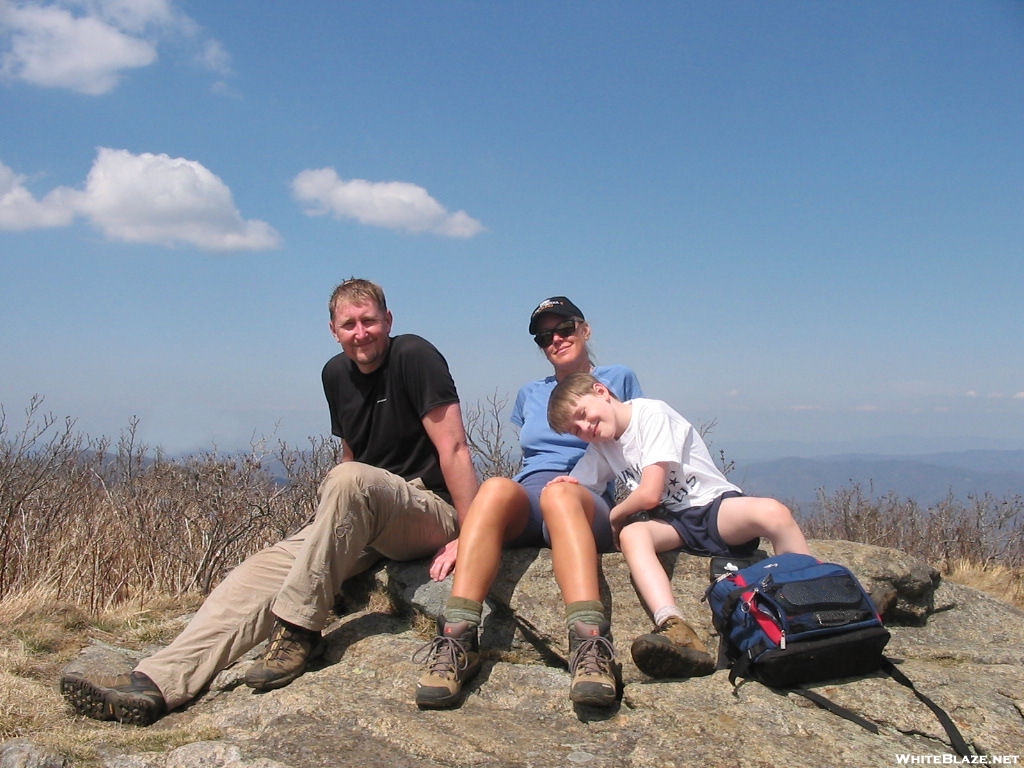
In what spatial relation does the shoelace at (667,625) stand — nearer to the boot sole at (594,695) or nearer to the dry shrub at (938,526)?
the boot sole at (594,695)

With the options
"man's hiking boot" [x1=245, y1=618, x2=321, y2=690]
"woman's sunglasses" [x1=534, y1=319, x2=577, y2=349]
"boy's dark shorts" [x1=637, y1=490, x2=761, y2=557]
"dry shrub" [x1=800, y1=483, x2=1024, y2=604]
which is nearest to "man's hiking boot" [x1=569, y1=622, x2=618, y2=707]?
"boy's dark shorts" [x1=637, y1=490, x2=761, y2=557]

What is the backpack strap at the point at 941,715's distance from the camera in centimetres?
249

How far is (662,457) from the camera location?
3.38 metres

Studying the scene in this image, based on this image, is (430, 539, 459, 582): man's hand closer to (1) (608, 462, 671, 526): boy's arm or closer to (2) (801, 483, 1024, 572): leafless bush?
(1) (608, 462, 671, 526): boy's arm

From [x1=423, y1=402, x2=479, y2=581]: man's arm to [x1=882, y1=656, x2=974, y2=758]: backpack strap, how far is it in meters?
1.91

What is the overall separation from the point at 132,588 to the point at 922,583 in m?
4.83

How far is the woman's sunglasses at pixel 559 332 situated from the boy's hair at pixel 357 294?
92 cm

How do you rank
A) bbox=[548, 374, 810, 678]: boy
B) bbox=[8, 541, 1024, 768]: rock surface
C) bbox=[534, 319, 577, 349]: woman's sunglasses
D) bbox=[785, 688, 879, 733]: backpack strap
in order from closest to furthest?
bbox=[8, 541, 1024, 768]: rock surface
bbox=[785, 688, 879, 733]: backpack strap
bbox=[548, 374, 810, 678]: boy
bbox=[534, 319, 577, 349]: woman's sunglasses

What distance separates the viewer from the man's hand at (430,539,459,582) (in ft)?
12.0

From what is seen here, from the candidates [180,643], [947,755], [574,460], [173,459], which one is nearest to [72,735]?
[180,643]

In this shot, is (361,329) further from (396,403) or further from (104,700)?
(104,700)

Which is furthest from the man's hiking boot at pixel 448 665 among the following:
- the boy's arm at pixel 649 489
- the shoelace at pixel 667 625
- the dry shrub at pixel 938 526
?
the dry shrub at pixel 938 526

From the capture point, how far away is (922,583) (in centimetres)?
395

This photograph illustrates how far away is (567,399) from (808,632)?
1.42 meters
